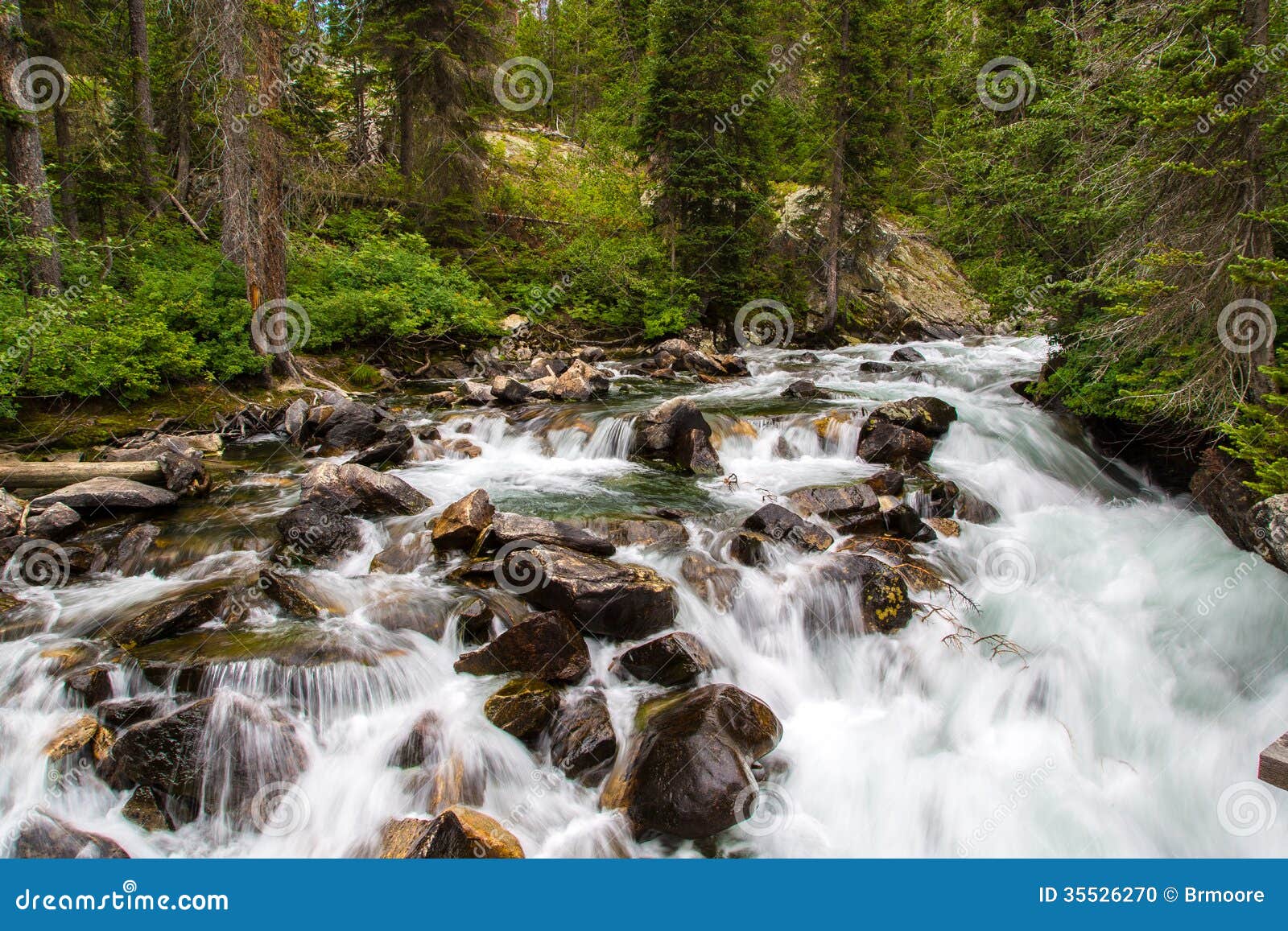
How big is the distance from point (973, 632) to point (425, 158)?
1904 centimetres

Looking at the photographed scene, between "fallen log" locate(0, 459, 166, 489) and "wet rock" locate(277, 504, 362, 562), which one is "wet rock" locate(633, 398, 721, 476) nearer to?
"wet rock" locate(277, 504, 362, 562)

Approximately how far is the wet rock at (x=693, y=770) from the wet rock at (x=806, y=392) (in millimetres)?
9708

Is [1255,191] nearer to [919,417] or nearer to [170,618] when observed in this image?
[919,417]

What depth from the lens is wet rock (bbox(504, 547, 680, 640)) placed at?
5992 millimetres

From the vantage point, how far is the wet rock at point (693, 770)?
4.51 meters

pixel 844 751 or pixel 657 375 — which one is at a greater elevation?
pixel 657 375

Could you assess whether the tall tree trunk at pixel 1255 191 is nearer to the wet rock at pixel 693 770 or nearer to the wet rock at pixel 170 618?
Answer: the wet rock at pixel 693 770

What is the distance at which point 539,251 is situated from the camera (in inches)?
829

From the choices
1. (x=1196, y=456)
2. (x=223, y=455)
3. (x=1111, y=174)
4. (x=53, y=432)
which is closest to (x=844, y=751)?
(x=1196, y=456)

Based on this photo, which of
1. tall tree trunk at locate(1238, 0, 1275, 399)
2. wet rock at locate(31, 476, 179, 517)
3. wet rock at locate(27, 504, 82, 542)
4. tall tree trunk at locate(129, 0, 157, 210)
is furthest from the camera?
tall tree trunk at locate(129, 0, 157, 210)

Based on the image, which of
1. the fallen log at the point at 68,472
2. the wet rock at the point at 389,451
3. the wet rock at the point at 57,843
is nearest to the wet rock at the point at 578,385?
the wet rock at the point at 389,451

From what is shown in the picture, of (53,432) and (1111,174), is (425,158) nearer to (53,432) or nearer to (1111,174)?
(53,432)

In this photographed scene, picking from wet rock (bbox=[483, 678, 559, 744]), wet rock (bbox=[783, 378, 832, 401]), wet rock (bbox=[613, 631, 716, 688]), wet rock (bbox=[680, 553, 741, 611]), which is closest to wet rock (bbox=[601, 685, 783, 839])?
wet rock (bbox=[613, 631, 716, 688])

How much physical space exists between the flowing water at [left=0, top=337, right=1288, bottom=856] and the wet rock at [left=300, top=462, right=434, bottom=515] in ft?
0.90
